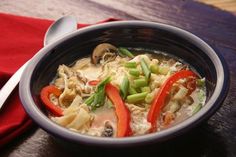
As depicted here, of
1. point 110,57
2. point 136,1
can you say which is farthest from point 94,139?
point 136,1

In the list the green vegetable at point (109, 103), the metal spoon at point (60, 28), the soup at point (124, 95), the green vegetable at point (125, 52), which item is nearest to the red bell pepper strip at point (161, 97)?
the soup at point (124, 95)

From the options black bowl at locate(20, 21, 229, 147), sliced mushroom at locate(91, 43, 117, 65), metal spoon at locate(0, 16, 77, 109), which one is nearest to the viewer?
black bowl at locate(20, 21, 229, 147)

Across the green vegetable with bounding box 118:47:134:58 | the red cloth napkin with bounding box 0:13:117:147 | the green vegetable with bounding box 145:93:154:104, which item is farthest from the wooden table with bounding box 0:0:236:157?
the green vegetable with bounding box 118:47:134:58

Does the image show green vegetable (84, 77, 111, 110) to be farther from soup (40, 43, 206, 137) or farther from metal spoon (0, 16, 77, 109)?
metal spoon (0, 16, 77, 109)

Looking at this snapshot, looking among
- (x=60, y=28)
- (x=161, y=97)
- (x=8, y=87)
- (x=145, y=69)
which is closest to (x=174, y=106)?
(x=161, y=97)

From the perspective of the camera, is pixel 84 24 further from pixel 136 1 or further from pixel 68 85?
pixel 68 85

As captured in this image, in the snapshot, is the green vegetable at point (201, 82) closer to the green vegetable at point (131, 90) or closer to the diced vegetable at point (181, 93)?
the diced vegetable at point (181, 93)
